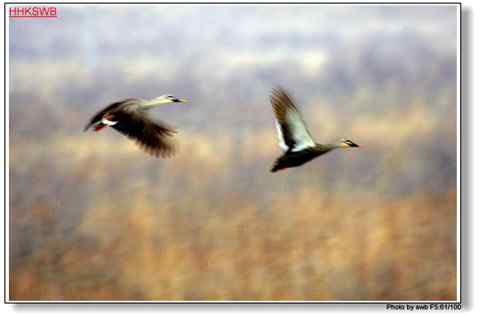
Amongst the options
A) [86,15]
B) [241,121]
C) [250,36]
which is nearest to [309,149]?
[241,121]

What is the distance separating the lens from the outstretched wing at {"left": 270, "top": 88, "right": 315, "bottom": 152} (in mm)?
2500

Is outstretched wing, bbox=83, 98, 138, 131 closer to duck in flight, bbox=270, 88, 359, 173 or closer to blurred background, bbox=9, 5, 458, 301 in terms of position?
blurred background, bbox=9, 5, 458, 301

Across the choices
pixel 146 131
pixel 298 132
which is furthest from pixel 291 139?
pixel 146 131

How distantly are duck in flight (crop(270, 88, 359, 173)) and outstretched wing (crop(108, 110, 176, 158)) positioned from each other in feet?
1.34

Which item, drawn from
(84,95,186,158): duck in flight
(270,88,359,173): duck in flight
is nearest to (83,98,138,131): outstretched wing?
(84,95,186,158): duck in flight

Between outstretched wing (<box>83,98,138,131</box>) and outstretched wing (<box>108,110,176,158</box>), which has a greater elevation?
outstretched wing (<box>83,98,138,131</box>)

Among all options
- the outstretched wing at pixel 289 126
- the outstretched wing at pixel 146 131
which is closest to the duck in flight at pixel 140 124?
the outstretched wing at pixel 146 131

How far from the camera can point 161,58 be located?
8.24 feet

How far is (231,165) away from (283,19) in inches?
23.5

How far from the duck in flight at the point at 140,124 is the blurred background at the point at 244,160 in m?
0.03

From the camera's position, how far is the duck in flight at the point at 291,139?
250 centimetres

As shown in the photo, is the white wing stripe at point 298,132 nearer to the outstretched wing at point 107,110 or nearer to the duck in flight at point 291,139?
the duck in flight at point 291,139

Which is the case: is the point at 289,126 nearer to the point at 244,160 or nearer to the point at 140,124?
the point at 244,160

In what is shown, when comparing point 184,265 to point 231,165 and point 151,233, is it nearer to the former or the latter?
point 151,233
